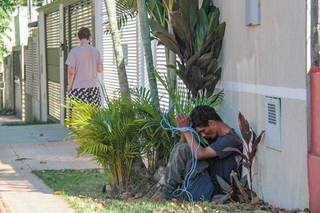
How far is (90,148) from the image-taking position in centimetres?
783

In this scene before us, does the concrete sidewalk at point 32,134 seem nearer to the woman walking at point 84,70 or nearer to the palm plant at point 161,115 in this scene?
the woman walking at point 84,70

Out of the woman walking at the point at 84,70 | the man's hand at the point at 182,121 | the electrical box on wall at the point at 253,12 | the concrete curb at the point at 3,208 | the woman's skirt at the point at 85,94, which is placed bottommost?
the concrete curb at the point at 3,208

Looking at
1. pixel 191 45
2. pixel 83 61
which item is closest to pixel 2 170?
pixel 83 61

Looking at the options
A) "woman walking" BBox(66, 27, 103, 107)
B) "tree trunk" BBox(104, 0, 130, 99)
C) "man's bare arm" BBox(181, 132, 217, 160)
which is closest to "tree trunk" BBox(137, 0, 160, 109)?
"tree trunk" BBox(104, 0, 130, 99)

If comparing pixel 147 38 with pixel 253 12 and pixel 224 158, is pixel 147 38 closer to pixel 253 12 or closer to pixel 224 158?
pixel 253 12

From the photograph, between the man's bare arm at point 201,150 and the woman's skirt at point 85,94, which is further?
the woman's skirt at point 85,94

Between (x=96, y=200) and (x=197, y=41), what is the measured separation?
75.5 inches

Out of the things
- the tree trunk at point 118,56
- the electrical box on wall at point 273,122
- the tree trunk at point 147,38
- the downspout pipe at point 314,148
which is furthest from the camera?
the tree trunk at point 118,56

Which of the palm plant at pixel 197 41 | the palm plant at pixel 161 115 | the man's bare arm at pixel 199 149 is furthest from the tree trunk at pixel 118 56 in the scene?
the man's bare arm at pixel 199 149

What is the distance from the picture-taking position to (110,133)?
7.82m

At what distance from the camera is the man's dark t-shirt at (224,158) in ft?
23.4

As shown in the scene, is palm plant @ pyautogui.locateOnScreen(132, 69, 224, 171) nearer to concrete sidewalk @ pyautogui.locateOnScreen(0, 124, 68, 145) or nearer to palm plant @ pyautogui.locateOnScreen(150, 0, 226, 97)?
palm plant @ pyautogui.locateOnScreen(150, 0, 226, 97)

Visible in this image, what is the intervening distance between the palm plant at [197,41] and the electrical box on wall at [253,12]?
1.99 feet

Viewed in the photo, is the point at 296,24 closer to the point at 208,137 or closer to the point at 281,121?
the point at 281,121
